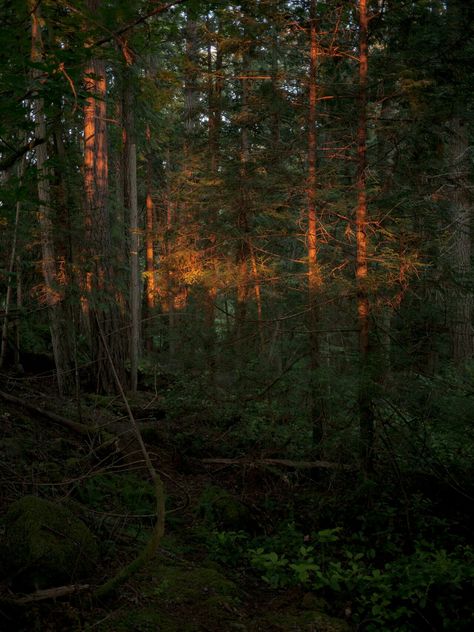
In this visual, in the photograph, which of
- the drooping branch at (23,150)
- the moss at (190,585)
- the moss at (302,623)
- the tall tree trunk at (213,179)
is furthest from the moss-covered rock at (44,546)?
the tall tree trunk at (213,179)

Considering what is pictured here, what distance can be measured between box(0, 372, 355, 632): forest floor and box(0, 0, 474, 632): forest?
0.03 metres

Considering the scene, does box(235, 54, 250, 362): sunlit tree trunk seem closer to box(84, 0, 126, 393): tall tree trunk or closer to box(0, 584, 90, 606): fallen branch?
box(84, 0, 126, 393): tall tree trunk

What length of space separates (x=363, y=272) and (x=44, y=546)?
5.54m

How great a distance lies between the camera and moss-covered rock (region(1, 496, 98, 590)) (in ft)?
12.4

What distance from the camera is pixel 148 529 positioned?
19.1 ft

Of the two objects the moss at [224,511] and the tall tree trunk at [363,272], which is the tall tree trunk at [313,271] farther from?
the moss at [224,511]

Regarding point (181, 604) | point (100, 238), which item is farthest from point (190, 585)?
point (100, 238)

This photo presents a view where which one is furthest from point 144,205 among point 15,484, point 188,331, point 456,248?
point 15,484

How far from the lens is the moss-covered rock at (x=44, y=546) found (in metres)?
3.78

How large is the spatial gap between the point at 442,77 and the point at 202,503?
30.3 ft

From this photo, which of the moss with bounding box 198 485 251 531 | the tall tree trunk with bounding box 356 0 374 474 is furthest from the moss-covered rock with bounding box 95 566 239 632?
the tall tree trunk with bounding box 356 0 374 474

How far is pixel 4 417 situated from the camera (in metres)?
6.29

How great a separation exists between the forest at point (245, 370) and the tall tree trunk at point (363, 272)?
34 millimetres

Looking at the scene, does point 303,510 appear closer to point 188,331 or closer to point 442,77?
point 188,331
